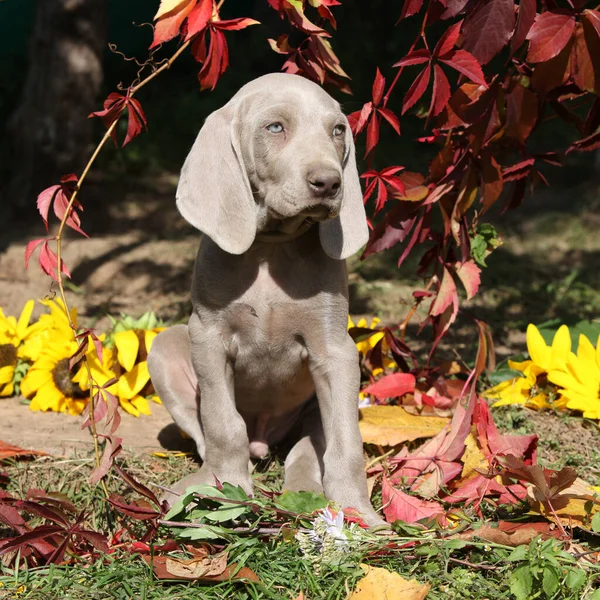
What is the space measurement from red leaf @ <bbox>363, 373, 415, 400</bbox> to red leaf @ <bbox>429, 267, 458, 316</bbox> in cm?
36

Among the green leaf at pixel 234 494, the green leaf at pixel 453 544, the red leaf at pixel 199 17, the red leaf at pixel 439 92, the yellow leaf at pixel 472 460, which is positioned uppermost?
the red leaf at pixel 199 17

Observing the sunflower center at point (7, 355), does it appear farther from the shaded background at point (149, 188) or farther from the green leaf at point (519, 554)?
the green leaf at point (519, 554)

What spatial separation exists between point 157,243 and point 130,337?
→ 3.28 meters

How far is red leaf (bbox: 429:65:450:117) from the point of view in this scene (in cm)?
295

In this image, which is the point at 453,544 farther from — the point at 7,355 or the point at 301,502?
the point at 7,355

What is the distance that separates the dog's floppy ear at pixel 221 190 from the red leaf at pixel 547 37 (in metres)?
0.96

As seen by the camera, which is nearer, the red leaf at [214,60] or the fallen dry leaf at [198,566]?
the fallen dry leaf at [198,566]

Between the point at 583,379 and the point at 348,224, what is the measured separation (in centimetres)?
136

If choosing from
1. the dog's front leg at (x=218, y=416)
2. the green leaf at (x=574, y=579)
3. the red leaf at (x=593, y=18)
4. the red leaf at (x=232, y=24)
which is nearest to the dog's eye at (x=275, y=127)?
the red leaf at (x=232, y=24)

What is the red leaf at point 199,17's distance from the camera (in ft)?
9.19

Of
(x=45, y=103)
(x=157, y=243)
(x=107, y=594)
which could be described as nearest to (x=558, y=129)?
(x=157, y=243)

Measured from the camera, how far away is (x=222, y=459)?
297 cm

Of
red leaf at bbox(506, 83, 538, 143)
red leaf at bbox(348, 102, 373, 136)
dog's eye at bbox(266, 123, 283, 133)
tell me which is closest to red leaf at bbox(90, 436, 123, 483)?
dog's eye at bbox(266, 123, 283, 133)

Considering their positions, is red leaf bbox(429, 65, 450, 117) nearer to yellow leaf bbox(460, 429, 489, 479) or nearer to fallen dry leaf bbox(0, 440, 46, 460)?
yellow leaf bbox(460, 429, 489, 479)
